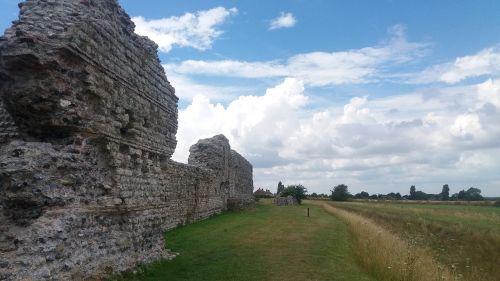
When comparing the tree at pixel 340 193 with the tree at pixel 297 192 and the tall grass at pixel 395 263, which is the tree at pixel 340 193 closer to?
the tree at pixel 297 192

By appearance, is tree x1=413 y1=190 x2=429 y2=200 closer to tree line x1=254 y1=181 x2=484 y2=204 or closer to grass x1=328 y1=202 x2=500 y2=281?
tree line x1=254 y1=181 x2=484 y2=204

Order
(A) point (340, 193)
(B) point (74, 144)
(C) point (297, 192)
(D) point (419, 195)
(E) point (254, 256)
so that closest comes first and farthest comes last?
(B) point (74, 144), (E) point (254, 256), (C) point (297, 192), (A) point (340, 193), (D) point (419, 195)

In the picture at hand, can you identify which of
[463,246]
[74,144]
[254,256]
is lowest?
[463,246]

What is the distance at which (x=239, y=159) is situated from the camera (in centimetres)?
3475

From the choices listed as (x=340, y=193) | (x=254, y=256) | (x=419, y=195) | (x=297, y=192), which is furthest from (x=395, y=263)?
(x=419, y=195)

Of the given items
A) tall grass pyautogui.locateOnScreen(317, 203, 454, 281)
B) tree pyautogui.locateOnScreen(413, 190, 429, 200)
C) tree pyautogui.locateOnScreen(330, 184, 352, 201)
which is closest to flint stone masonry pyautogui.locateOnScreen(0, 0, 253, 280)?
tall grass pyautogui.locateOnScreen(317, 203, 454, 281)

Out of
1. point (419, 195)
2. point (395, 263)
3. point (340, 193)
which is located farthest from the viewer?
point (419, 195)

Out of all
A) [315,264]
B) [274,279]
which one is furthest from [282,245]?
[274,279]

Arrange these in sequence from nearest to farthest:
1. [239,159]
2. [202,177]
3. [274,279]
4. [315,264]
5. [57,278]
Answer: [57,278] < [274,279] < [315,264] < [202,177] < [239,159]

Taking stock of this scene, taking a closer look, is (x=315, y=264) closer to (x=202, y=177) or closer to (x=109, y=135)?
(x=109, y=135)

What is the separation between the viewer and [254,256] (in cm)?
1155

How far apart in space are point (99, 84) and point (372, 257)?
7970 mm

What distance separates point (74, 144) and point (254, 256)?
239 inches

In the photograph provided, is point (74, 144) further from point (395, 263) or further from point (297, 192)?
point (297, 192)
